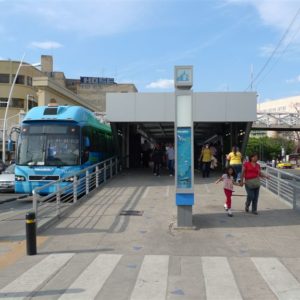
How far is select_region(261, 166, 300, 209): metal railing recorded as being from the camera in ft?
46.6

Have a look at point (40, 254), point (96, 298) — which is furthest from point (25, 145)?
point (96, 298)

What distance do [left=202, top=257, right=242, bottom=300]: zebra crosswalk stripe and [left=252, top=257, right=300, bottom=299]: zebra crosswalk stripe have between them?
51 centimetres

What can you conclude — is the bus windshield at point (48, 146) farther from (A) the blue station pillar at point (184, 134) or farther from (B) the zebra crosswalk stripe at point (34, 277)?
(B) the zebra crosswalk stripe at point (34, 277)

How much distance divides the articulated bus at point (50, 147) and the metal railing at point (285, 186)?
679 centimetres

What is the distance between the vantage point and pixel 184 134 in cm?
1166

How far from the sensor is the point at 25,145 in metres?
18.5

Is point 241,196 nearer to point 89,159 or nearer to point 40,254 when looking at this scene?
point 89,159

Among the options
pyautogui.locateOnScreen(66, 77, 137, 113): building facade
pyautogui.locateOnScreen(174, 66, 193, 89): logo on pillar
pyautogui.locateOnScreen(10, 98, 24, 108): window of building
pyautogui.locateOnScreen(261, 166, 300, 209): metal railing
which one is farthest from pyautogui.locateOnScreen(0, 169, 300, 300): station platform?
pyautogui.locateOnScreen(66, 77, 137, 113): building facade

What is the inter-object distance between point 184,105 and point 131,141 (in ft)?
67.4

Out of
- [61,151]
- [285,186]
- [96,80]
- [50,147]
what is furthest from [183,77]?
[96,80]

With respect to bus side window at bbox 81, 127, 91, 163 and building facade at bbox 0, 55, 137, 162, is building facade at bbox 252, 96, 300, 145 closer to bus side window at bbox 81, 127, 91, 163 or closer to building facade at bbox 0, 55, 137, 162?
building facade at bbox 0, 55, 137, 162

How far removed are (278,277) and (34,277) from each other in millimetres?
3613

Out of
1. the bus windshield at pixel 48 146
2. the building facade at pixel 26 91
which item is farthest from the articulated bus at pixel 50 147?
the building facade at pixel 26 91

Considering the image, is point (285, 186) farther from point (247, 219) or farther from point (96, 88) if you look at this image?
→ point (96, 88)
